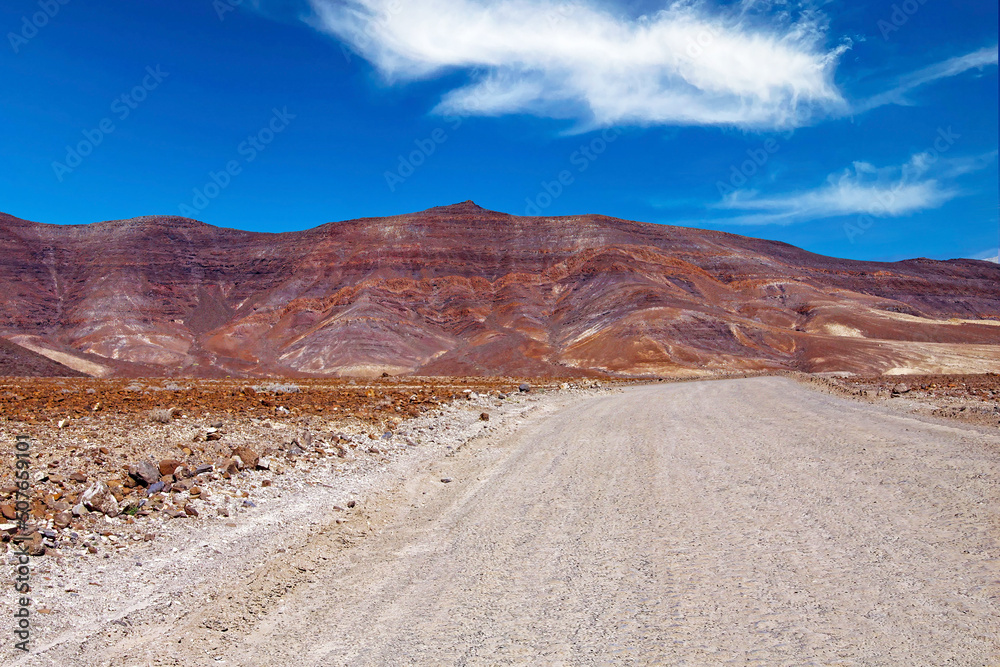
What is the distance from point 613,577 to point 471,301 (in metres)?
106

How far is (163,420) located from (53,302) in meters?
129

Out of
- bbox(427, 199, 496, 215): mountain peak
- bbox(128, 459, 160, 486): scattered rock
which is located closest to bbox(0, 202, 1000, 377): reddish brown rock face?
bbox(427, 199, 496, 215): mountain peak

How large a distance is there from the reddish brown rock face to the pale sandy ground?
62.5 m

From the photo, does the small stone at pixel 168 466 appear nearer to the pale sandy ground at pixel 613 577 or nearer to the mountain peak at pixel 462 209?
the pale sandy ground at pixel 613 577

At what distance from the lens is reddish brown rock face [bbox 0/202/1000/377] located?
78188 millimetres

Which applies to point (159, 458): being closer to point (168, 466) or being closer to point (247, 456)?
point (168, 466)

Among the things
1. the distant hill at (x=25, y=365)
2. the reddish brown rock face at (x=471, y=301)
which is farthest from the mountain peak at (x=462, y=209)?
the distant hill at (x=25, y=365)

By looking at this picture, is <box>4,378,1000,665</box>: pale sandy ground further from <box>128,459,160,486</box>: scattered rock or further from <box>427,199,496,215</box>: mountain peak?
<box>427,199,496,215</box>: mountain peak

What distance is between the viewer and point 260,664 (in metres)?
4.85

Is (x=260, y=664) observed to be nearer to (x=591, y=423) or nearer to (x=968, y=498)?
(x=968, y=498)

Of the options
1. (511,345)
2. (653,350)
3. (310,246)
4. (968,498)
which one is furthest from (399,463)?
(310,246)
